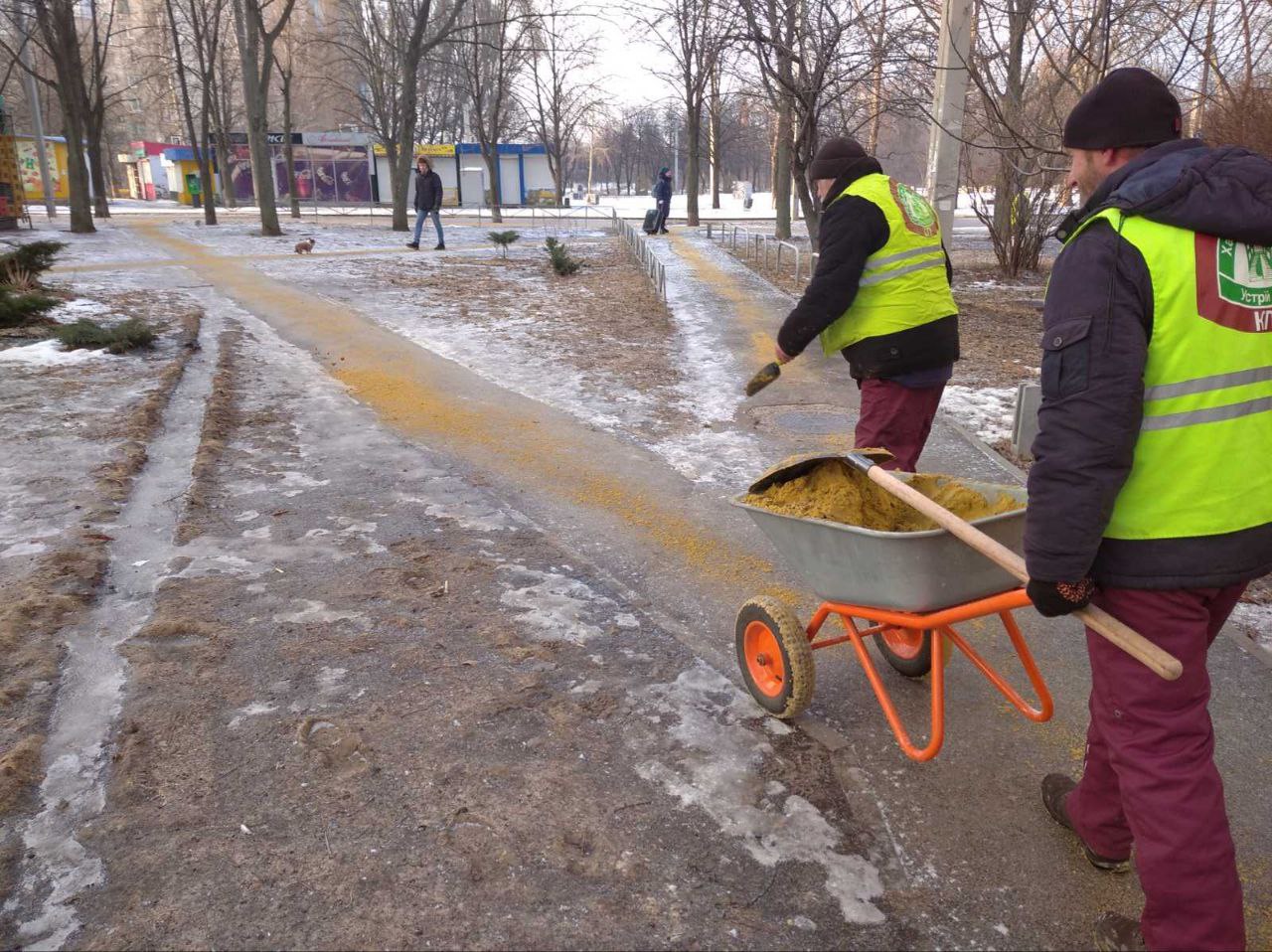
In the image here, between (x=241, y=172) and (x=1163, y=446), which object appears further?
(x=241, y=172)

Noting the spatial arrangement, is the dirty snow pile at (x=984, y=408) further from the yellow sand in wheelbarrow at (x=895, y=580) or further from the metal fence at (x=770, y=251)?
the metal fence at (x=770, y=251)

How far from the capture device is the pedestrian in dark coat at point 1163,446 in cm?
194

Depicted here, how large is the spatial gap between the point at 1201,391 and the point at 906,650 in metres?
1.80

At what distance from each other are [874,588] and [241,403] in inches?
239

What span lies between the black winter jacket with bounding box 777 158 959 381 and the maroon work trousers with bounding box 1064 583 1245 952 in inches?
74.4

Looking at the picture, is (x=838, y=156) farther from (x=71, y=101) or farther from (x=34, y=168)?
(x=34, y=168)

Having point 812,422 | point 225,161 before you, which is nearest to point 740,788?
point 812,422

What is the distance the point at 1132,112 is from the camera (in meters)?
2.11

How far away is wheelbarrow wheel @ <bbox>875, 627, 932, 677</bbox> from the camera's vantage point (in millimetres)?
3482

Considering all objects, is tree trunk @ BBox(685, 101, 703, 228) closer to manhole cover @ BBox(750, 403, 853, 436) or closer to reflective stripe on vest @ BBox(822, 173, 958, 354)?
manhole cover @ BBox(750, 403, 853, 436)

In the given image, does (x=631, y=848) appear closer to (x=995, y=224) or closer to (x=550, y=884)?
(x=550, y=884)

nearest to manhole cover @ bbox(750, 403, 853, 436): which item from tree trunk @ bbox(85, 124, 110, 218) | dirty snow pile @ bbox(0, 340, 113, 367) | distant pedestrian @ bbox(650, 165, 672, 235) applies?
dirty snow pile @ bbox(0, 340, 113, 367)

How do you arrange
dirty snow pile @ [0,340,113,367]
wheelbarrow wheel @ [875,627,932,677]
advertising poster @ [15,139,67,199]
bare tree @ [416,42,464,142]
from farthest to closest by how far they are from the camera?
bare tree @ [416,42,464,142] < advertising poster @ [15,139,67,199] < dirty snow pile @ [0,340,113,367] < wheelbarrow wheel @ [875,627,932,677]

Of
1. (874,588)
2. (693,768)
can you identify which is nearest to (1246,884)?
(874,588)
